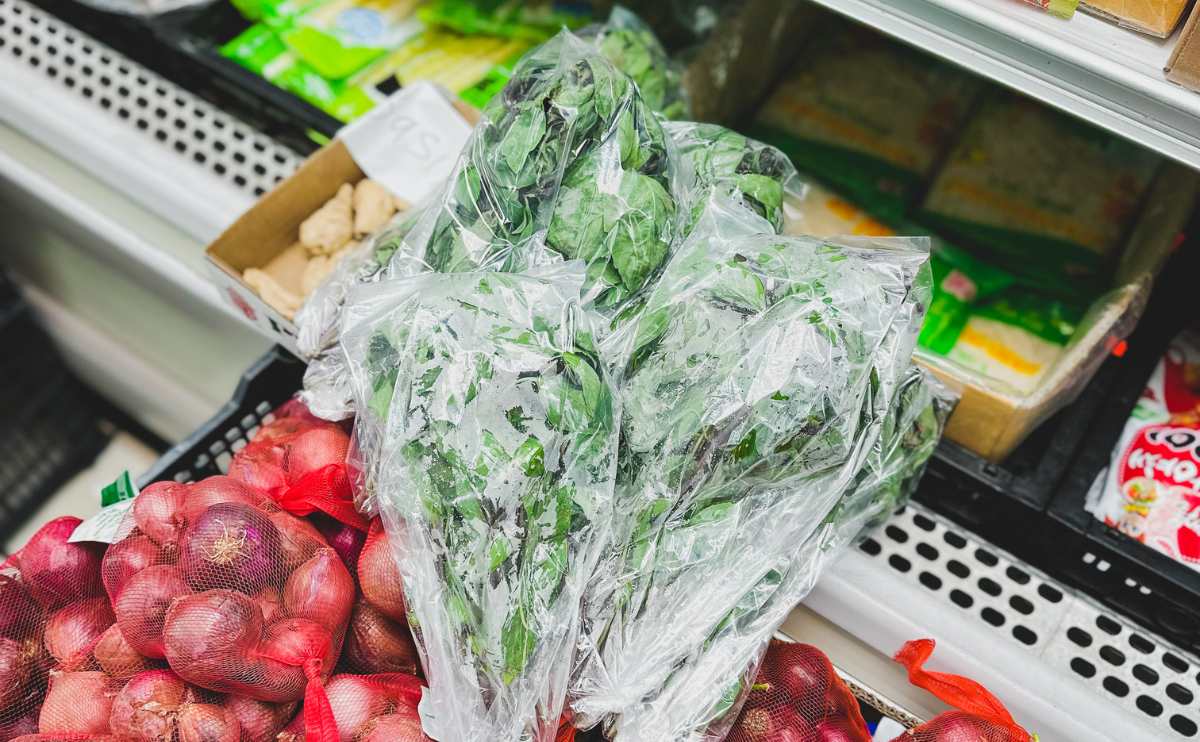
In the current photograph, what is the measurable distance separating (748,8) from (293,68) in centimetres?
88

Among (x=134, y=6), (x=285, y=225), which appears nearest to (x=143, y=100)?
(x=134, y=6)

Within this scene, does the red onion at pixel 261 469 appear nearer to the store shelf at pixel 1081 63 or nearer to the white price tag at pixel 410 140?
the white price tag at pixel 410 140

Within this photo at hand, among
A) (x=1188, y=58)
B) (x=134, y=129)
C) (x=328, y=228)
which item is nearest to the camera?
(x=1188, y=58)

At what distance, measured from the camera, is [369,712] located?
0.98 m

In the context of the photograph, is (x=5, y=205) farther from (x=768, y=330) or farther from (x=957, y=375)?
(x=957, y=375)

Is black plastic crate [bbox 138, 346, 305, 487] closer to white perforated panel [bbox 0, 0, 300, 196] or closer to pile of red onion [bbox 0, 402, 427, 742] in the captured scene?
pile of red onion [bbox 0, 402, 427, 742]

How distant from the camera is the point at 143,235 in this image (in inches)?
63.0

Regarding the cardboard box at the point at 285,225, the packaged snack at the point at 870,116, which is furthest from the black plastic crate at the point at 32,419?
the packaged snack at the point at 870,116

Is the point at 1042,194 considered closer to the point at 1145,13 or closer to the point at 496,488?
the point at 1145,13

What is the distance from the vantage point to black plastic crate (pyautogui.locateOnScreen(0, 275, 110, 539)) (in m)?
2.01

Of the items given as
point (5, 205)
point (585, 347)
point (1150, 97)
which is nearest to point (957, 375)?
point (1150, 97)

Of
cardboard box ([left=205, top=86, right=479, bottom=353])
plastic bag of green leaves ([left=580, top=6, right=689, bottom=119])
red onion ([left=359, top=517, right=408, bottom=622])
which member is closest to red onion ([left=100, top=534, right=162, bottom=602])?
red onion ([left=359, top=517, right=408, bottom=622])

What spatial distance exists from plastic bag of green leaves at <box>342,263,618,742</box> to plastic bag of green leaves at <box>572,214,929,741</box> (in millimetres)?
51

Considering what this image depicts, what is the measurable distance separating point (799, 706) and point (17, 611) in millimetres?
898
